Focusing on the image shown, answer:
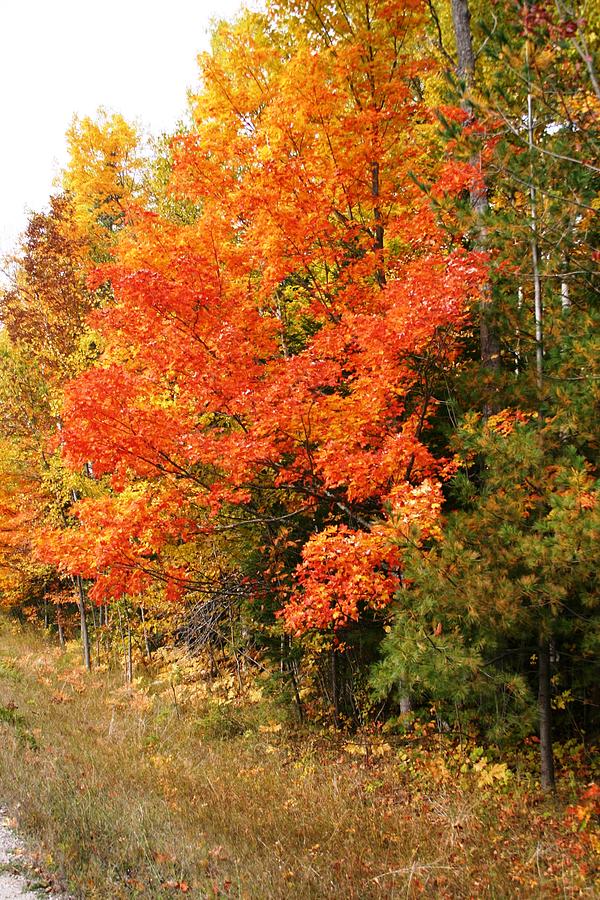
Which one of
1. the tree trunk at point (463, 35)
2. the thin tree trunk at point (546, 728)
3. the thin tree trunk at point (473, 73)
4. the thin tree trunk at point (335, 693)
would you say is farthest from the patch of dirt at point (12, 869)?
the tree trunk at point (463, 35)

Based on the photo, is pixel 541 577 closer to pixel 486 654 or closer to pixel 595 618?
pixel 595 618

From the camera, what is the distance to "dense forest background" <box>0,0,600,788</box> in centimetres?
586

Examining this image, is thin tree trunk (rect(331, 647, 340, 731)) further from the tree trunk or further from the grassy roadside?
the tree trunk

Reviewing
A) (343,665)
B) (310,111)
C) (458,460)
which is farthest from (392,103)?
(343,665)

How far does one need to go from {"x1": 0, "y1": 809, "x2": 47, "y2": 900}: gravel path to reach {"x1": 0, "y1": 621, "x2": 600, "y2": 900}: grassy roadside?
21 cm

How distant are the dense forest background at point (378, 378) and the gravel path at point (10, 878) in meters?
3.34

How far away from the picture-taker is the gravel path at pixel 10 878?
14.9 ft

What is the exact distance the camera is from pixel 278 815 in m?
6.57

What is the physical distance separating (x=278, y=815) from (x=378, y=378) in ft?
16.7

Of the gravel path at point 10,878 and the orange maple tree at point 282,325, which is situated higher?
the orange maple tree at point 282,325

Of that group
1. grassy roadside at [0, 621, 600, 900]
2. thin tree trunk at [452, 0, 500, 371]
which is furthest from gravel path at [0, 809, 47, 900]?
thin tree trunk at [452, 0, 500, 371]

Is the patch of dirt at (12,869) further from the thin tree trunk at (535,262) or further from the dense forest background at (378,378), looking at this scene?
the thin tree trunk at (535,262)

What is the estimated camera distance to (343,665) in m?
A: 11.4

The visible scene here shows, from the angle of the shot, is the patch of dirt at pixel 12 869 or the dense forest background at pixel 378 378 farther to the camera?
the dense forest background at pixel 378 378
